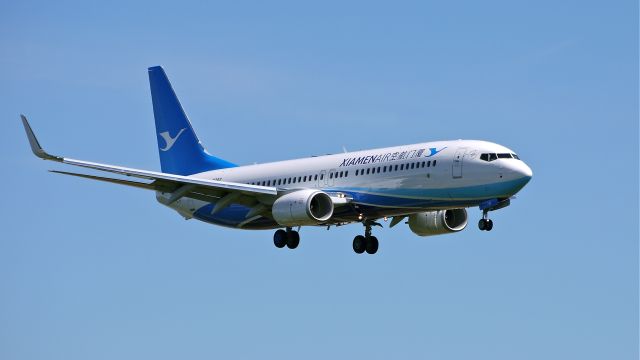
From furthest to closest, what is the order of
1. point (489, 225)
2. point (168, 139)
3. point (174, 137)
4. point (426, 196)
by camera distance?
point (168, 139) < point (174, 137) < point (426, 196) < point (489, 225)

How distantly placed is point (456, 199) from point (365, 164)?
5658mm

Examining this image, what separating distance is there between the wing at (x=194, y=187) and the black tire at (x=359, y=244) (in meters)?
5.46

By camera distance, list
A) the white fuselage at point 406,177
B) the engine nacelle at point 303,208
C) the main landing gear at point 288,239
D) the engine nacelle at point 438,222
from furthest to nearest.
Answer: the engine nacelle at point 438,222
the main landing gear at point 288,239
the engine nacelle at point 303,208
the white fuselage at point 406,177

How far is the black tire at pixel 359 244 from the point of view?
7006 cm

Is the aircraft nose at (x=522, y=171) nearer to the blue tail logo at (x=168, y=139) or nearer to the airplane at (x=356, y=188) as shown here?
the airplane at (x=356, y=188)

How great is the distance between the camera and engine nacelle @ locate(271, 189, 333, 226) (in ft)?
210

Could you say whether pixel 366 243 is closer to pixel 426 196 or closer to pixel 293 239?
pixel 293 239

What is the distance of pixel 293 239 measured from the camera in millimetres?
68250

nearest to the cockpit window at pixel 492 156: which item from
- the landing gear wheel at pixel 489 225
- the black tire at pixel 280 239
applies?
the landing gear wheel at pixel 489 225

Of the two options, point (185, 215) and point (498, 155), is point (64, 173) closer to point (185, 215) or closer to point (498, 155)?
point (185, 215)

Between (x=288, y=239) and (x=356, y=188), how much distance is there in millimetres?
4967

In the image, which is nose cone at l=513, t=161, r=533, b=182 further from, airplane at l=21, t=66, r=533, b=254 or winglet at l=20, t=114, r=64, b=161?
winglet at l=20, t=114, r=64, b=161

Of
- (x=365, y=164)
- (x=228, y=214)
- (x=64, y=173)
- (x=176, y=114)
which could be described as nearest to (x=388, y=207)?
(x=365, y=164)

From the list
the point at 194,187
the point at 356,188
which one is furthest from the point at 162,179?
the point at 356,188
